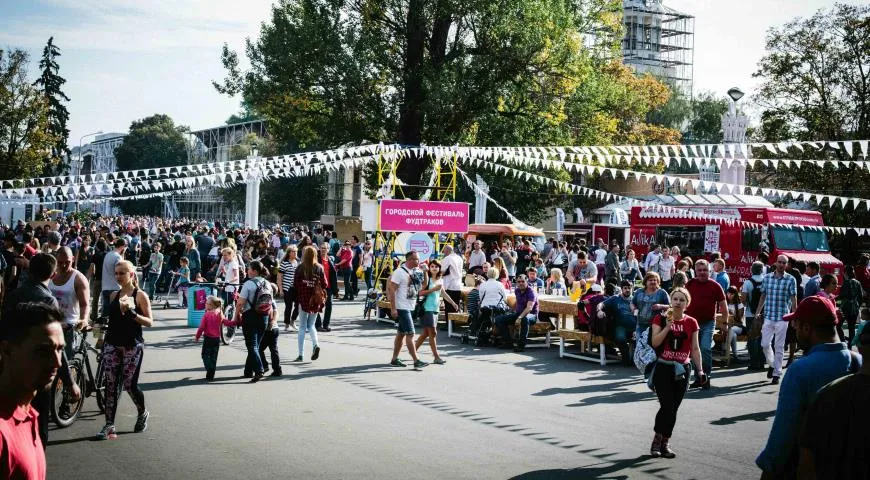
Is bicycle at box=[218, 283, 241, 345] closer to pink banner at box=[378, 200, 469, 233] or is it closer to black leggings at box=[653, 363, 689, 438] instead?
pink banner at box=[378, 200, 469, 233]

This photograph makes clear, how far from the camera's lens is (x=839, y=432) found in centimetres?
366

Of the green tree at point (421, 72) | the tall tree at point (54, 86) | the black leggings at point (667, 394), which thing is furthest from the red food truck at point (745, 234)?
the tall tree at point (54, 86)

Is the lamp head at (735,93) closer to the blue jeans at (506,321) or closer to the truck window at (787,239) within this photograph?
the truck window at (787,239)

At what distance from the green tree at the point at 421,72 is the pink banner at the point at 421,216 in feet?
24.0

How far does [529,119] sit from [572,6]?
509 centimetres

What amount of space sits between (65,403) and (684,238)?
24.3m

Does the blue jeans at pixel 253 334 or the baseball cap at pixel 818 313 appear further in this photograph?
the blue jeans at pixel 253 334

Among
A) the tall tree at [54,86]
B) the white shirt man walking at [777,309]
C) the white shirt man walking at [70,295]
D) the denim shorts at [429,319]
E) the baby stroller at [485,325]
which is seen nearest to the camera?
the white shirt man walking at [70,295]

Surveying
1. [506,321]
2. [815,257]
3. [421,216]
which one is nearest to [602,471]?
[506,321]

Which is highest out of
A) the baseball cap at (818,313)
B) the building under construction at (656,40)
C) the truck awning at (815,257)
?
the building under construction at (656,40)

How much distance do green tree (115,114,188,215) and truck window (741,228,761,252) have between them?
8604cm

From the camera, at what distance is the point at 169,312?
2080 centimetres

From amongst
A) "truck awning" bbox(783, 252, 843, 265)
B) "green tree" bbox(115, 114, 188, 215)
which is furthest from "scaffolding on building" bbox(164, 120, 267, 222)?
"truck awning" bbox(783, 252, 843, 265)

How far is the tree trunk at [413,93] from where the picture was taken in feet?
93.5
